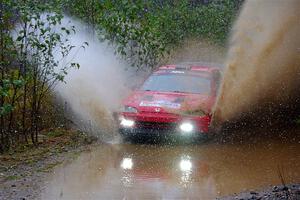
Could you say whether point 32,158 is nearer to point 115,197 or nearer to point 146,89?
point 115,197

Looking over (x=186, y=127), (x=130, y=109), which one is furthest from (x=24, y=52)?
(x=186, y=127)

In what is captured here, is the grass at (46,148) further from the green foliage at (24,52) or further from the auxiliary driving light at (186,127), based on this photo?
the auxiliary driving light at (186,127)

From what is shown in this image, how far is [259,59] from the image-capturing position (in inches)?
520

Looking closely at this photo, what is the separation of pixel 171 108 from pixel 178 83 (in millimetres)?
1380

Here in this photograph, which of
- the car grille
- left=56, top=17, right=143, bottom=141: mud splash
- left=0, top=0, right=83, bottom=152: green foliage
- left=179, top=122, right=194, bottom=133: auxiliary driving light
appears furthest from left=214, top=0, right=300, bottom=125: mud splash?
left=0, top=0, right=83, bottom=152: green foliage

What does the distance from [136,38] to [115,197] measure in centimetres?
873

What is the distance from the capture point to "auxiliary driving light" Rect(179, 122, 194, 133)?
34.5 feet

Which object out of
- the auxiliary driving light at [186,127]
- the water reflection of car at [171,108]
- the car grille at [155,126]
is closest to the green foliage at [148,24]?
the water reflection of car at [171,108]

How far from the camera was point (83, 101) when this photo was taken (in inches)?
522

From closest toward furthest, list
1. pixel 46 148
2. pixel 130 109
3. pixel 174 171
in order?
pixel 174 171
pixel 46 148
pixel 130 109

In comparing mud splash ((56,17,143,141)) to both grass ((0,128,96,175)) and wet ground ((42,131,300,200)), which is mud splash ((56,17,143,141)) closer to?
grass ((0,128,96,175))

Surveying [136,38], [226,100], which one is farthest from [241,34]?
[136,38]

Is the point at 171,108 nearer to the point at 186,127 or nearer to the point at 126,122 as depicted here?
the point at 186,127

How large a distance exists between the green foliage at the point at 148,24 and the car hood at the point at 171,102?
3.47 m
